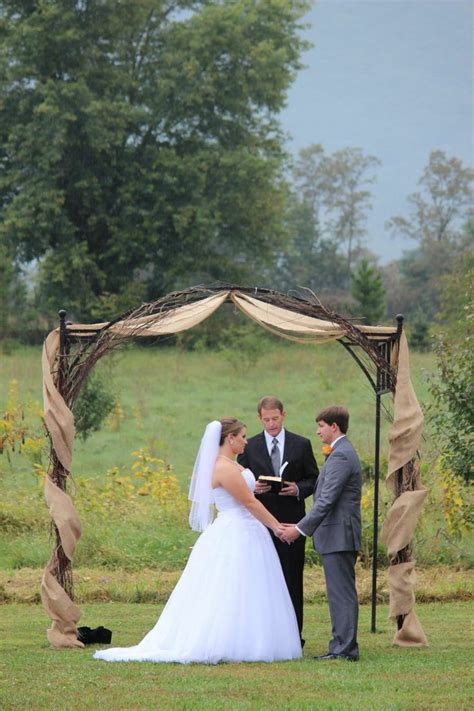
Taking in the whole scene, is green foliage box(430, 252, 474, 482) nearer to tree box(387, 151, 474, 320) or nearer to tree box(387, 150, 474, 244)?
tree box(387, 151, 474, 320)

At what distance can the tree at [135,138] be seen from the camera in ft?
132

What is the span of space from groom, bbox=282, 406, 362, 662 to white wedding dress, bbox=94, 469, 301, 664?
0.35 meters

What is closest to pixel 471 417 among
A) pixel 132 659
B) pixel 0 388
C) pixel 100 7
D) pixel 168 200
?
pixel 132 659

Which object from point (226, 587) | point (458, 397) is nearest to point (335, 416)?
point (226, 587)

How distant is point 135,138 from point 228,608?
36023 mm

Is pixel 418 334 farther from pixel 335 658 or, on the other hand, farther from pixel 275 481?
pixel 335 658

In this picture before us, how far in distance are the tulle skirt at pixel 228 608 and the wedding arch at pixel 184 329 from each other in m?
1.03

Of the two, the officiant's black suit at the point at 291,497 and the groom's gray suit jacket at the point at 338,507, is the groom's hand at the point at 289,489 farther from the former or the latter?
the groom's gray suit jacket at the point at 338,507

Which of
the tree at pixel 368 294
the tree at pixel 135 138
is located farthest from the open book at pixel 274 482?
the tree at pixel 368 294

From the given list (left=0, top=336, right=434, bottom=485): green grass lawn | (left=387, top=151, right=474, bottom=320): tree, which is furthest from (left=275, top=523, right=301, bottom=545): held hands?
(left=387, top=151, right=474, bottom=320): tree

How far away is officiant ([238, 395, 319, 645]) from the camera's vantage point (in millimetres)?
9633

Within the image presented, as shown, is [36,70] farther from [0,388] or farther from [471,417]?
[471,417]

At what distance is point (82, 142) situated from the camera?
41.6 m

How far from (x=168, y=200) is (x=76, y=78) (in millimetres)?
5060
